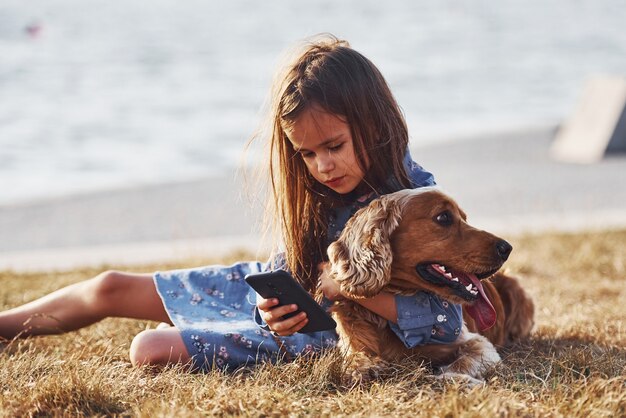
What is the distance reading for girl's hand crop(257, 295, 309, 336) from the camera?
381 centimetres

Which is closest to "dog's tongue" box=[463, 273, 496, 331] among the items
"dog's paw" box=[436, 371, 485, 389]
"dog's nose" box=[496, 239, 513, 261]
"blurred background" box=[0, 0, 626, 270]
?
"dog's nose" box=[496, 239, 513, 261]

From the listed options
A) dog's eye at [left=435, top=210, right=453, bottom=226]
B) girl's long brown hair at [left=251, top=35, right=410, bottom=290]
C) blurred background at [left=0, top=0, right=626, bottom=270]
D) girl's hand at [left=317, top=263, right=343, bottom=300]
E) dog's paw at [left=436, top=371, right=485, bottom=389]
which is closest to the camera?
dog's paw at [left=436, top=371, right=485, bottom=389]

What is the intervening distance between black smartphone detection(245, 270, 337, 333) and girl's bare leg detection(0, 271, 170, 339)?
1.01 metres

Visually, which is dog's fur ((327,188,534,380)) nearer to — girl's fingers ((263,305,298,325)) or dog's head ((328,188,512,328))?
dog's head ((328,188,512,328))

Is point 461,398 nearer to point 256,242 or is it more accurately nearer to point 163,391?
point 163,391

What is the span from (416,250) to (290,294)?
1.82ft

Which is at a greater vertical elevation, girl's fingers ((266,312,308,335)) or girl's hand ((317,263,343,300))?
girl's hand ((317,263,343,300))

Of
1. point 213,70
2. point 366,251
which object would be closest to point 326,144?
point 366,251

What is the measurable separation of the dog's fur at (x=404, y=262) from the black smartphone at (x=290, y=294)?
0.47 ft

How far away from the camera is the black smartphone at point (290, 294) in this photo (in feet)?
12.3

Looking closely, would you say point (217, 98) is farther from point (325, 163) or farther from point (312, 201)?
point (325, 163)

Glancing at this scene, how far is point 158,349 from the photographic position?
4.09m

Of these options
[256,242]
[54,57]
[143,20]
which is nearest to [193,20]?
[143,20]

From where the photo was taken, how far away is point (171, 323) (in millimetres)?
4738
